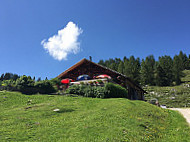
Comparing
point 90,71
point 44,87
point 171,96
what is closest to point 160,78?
point 171,96

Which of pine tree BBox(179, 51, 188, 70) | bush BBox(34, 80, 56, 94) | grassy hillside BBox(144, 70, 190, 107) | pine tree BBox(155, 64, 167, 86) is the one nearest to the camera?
bush BBox(34, 80, 56, 94)

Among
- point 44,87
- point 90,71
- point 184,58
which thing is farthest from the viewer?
point 184,58

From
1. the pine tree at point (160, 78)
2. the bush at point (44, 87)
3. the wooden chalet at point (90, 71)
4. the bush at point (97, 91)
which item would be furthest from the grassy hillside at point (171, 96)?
the bush at point (44, 87)

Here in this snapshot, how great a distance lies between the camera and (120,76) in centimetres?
2367

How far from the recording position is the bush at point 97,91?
53.8 feet

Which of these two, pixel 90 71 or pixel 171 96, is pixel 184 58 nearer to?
pixel 171 96

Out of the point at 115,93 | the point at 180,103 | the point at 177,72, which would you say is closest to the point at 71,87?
the point at 115,93

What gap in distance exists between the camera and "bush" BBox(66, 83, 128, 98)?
16.4 meters

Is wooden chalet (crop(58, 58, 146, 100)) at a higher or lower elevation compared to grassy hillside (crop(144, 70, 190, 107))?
higher

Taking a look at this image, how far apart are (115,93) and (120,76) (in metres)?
7.00

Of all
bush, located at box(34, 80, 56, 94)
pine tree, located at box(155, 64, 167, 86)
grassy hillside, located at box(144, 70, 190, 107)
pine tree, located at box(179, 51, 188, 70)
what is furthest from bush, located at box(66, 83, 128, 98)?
pine tree, located at box(179, 51, 188, 70)

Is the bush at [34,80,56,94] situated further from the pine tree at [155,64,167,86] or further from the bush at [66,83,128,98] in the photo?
the pine tree at [155,64,167,86]

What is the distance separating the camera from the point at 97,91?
16594 mm

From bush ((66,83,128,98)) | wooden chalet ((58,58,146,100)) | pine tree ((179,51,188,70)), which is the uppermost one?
pine tree ((179,51,188,70))
